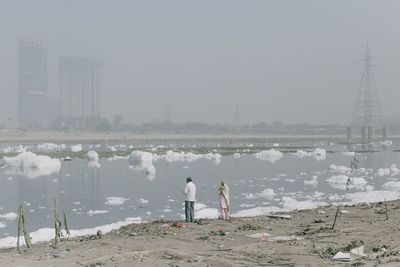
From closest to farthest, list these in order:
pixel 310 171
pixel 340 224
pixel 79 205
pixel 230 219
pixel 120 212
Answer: pixel 340 224, pixel 230 219, pixel 120 212, pixel 79 205, pixel 310 171

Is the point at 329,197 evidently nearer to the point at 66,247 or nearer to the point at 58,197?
the point at 58,197

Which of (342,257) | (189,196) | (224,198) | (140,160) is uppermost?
(189,196)

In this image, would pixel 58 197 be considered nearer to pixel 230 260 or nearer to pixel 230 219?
pixel 230 219

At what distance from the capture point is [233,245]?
1223cm

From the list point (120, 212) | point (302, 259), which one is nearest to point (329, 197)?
point (120, 212)

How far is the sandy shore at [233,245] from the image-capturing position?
10.5m

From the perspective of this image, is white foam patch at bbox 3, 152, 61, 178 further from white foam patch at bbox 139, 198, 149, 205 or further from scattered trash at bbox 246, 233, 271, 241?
scattered trash at bbox 246, 233, 271, 241

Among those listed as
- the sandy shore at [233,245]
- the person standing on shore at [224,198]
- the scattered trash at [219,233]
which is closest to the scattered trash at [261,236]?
the sandy shore at [233,245]

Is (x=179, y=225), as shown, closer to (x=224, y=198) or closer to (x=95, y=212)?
(x=224, y=198)

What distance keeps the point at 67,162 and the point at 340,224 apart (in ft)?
149

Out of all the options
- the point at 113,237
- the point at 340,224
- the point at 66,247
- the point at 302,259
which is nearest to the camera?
the point at 302,259

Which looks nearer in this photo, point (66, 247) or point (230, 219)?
point (66, 247)

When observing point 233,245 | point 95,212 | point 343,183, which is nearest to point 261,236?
point 233,245

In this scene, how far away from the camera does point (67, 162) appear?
56375mm
